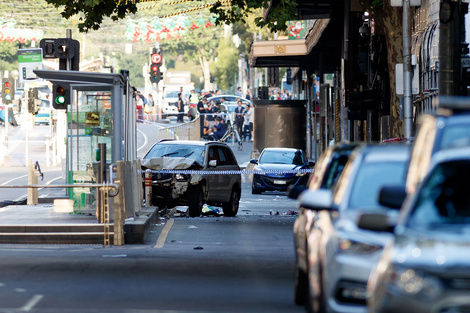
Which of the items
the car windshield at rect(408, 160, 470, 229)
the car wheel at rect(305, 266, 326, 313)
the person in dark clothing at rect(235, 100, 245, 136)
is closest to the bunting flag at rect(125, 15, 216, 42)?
the person in dark clothing at rect(235, 100, 245, 136)

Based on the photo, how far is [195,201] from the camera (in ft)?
76.7

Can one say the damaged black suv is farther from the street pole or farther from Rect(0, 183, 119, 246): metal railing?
Rect(0, 183, 119, 246): metal railing

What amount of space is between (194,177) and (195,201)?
0.57 metres

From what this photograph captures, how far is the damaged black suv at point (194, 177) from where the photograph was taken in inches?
908

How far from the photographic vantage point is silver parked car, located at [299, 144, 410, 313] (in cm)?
745

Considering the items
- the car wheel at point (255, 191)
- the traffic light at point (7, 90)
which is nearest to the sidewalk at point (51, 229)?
the car wheel at point (255, 191)

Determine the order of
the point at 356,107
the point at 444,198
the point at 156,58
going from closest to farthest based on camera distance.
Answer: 1. the point at 444,198
2. the point at 356,107
3. the point at 156,58

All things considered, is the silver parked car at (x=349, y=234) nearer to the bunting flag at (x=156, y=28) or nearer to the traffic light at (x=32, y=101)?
the traffic light at (x=32, y=101)

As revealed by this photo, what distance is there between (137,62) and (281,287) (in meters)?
158

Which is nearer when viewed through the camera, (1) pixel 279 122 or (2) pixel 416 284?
(2) pixel 416 284

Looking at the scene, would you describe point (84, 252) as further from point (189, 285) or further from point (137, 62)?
point (137, 62)

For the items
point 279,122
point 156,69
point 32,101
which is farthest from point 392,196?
point 156,69

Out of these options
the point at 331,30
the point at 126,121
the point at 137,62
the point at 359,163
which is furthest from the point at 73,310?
the point at 137,62

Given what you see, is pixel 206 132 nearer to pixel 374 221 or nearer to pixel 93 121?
pixel 93 121
